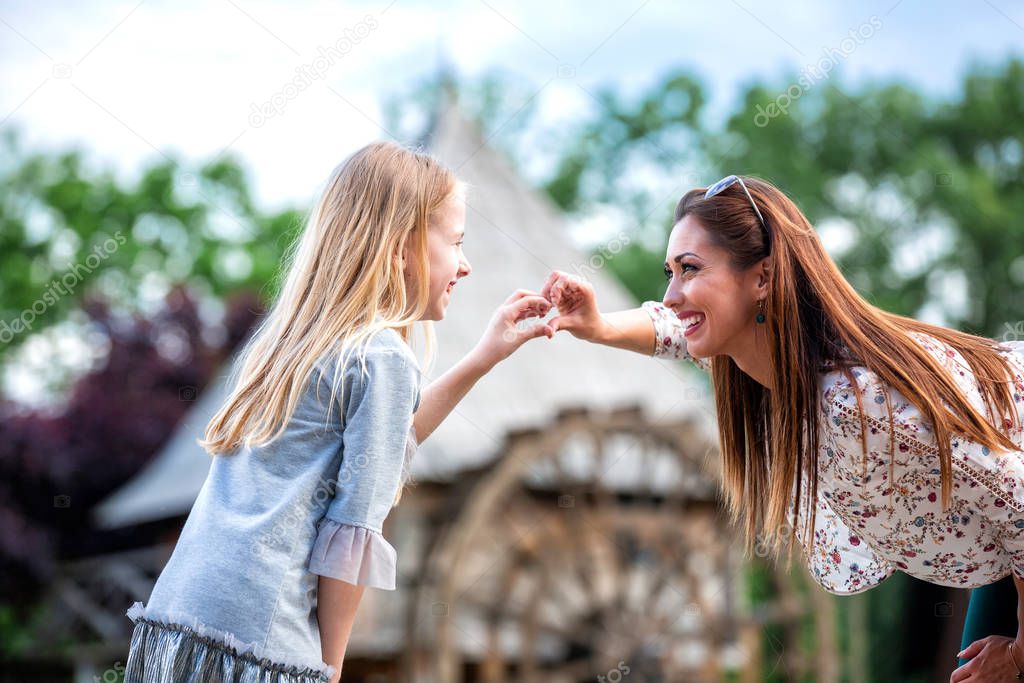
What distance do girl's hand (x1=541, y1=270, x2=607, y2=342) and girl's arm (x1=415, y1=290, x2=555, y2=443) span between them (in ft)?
0.50

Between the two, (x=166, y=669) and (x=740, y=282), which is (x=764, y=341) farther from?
(x=166, y=669)

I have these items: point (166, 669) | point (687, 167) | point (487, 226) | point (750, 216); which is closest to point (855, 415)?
point (750, 216)

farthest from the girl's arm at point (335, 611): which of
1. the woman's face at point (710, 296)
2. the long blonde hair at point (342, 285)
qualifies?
the woman's face at point (710, 296)

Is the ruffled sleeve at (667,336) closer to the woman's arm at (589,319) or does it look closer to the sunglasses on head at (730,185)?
the woman's arm at (589,319)

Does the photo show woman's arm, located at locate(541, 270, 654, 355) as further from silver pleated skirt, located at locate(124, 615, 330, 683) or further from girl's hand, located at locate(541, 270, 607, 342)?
silver pleated skirt, located at locate(124, 615, 330, 683)

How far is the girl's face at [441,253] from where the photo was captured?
8.07 feet

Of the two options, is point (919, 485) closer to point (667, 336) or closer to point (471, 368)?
point (667, 336)

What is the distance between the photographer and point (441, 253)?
246 centimetres

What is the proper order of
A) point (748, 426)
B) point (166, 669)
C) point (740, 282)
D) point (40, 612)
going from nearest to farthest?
point (166, 669)
point (740, 282)
point (748, 426)
point (40, 612)

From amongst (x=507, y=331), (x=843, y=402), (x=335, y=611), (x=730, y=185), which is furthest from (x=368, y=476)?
(x=730, y=185)

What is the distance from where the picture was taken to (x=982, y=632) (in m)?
2.72

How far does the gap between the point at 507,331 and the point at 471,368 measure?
0.12 metres

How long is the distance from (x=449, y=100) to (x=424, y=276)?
9.87 metres

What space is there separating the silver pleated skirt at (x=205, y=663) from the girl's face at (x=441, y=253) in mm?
765
